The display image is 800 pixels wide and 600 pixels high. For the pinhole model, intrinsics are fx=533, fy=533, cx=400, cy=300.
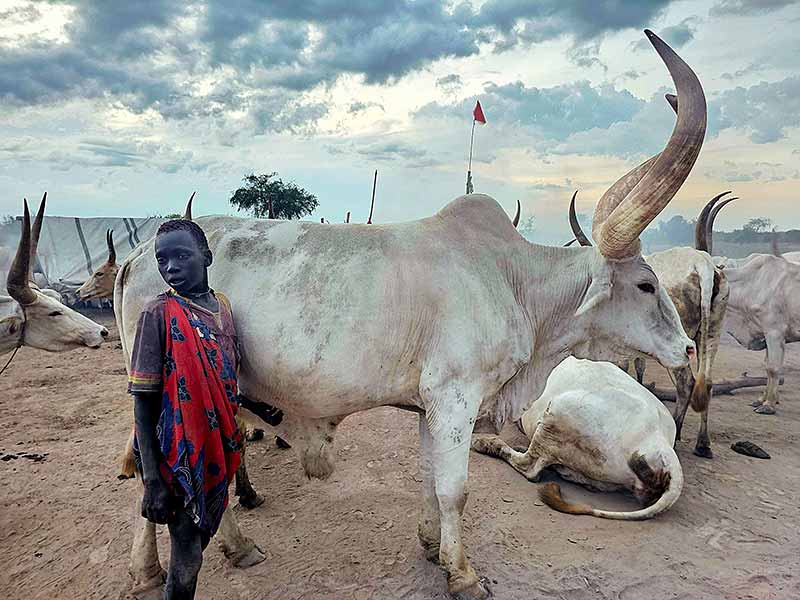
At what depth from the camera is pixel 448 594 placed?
284cm

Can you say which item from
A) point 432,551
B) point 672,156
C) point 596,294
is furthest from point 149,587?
point 672,156

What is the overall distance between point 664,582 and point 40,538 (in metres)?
3.73

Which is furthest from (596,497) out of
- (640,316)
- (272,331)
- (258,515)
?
(272,331)

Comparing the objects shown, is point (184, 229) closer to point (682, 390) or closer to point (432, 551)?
point (432, 551)

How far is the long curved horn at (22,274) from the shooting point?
142 inches

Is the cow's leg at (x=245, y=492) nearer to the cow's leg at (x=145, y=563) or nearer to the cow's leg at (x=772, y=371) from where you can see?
the cow's leg at (x=145, y=563)

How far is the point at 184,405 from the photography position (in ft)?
6.45

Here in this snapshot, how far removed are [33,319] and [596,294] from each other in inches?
161

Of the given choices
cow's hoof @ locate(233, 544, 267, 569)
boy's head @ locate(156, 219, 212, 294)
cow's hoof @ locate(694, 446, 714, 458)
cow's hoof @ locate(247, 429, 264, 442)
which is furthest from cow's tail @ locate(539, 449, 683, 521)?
boy's head @ locate(156, 219, 212, 294)

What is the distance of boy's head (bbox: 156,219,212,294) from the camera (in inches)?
83.4

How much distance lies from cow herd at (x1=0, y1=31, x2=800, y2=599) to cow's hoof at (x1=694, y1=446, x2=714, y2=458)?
Answer: 1.50 m

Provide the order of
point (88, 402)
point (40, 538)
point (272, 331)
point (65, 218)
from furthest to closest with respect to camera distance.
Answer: point (65, 218) < point (88, 402) < point (40, 538) < point (272, 331)

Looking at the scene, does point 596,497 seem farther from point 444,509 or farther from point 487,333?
point 487,333

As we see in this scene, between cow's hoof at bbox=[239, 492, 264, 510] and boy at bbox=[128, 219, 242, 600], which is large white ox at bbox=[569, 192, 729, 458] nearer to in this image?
cow's hoof at bbox=[239, 492, 264, 510]
